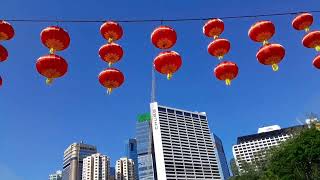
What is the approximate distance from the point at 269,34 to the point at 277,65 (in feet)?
2.56

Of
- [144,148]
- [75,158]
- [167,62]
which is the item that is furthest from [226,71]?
[75,158]

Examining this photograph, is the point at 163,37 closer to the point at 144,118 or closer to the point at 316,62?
the point at 316,62

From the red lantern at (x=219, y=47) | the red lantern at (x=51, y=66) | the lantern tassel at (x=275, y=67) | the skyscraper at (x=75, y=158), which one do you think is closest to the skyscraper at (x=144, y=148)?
the skyscraper at (x=75, y=158)

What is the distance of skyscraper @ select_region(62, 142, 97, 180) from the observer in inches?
6147

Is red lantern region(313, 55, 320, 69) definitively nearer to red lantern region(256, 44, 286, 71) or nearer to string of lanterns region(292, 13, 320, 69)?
string of lanterns region(292, 13, 320, 69)

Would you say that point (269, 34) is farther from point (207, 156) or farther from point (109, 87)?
point (207, 156)

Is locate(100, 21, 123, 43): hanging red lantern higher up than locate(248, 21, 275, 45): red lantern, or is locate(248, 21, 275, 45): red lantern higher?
locate(100, 21, 123, 43): hanging red lantern

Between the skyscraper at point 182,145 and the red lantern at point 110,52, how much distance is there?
405ft

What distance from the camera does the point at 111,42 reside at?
9445mm

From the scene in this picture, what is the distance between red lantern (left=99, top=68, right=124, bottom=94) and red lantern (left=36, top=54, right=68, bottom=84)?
0.91m

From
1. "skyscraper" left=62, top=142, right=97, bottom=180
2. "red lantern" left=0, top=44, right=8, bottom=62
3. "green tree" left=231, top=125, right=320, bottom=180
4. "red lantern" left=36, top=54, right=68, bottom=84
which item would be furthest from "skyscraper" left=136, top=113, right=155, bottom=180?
"red lantern" left=0, top=44, right=8, bottom=62

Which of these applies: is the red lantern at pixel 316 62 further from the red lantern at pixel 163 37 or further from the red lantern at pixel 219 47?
the red lantern at pixel 163 37

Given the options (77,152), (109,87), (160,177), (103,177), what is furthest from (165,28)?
(77,152)

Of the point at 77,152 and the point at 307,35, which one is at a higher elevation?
the point at 77,152
